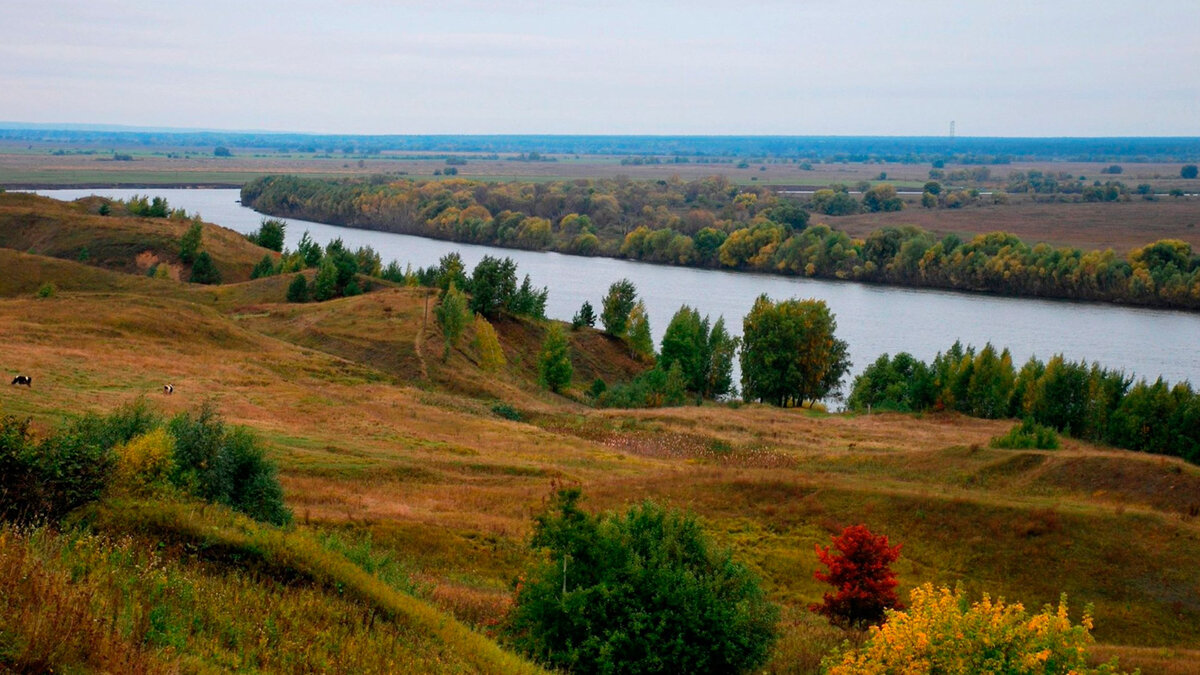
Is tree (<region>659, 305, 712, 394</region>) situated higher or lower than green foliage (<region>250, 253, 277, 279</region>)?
lower

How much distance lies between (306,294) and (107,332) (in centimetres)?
2599

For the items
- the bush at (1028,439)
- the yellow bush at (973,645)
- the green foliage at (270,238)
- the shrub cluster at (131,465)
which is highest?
the shrub cluster at (131,465)

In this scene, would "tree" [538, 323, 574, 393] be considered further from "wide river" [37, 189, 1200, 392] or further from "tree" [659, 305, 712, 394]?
"wide river" [37, 189, 1200, 392]

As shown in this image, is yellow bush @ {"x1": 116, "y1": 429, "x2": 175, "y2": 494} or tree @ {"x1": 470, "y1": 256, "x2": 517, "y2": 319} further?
tree @ {"x1": 470, "y1": 256, "x2": 517, "y2": 319}

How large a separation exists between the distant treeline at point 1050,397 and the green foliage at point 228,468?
48085 mm

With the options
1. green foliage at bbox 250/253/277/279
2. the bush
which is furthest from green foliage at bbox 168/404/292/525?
green foliage at bbox 250/253/277/279

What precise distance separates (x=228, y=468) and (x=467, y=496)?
11.0 metres

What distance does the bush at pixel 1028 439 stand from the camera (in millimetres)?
42000

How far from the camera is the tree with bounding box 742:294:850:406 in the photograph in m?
69.9

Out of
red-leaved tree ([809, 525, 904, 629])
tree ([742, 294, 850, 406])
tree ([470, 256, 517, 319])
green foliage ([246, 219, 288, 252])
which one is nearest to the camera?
red-leaved tree ([809, 525, 904, 629])

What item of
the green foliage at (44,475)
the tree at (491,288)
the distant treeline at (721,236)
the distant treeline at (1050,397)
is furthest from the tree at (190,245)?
the green foliage at (44,475)

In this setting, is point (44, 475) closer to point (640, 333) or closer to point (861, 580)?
point (861, 580)

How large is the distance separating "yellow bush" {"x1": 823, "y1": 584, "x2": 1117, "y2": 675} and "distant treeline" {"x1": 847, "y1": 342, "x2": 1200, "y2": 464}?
1853 inches

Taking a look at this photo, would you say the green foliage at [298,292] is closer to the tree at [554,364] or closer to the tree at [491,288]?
the tree at [491,288]
